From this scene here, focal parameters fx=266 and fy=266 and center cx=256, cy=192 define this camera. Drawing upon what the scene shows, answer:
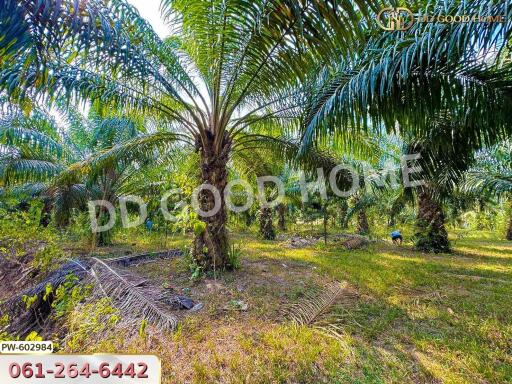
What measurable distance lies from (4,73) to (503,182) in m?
8.14

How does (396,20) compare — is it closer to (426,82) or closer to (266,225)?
(426,82)

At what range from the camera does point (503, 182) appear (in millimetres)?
5469

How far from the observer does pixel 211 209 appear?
15.3 ft

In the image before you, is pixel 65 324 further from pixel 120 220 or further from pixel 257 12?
pixel 120 220

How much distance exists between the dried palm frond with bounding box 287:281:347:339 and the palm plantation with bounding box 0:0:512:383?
0.03 metres

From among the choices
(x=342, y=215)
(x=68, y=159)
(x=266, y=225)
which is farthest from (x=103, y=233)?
(x=342, y=215)

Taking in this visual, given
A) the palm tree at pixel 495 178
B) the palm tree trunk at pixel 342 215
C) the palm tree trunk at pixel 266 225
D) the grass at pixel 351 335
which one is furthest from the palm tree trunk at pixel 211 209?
the palm tree trunk at pixel 342 215

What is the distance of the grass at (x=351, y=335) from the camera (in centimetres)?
207

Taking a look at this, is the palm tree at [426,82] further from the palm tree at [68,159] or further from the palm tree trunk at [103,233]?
the palm tree trunk at [103,233]

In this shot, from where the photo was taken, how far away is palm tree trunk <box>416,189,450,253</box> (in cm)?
820

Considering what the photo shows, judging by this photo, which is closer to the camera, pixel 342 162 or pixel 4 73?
pixel 4 73

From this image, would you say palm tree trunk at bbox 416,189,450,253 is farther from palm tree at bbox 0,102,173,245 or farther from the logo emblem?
palm tree at bbox 0,102,173,245

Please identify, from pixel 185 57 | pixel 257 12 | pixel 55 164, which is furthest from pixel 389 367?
pixel 55 164

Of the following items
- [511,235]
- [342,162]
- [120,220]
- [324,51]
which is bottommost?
[511,235]
